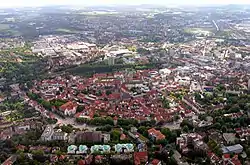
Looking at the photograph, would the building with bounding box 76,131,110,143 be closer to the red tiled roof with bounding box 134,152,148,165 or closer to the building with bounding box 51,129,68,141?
the building with bounding box 51,129,68,141

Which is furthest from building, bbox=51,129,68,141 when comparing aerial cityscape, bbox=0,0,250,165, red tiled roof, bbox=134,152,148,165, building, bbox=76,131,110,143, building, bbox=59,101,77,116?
red tiled roof, bbox=134,152,148,165

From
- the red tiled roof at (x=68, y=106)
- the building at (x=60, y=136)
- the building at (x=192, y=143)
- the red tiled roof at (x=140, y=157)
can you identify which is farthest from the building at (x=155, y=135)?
the red tiled roof at (x=68, y=106)

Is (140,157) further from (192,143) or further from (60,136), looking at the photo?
(60,136)

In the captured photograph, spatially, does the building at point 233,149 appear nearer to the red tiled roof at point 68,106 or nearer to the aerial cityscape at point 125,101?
the aerial cityscape at point 125,101

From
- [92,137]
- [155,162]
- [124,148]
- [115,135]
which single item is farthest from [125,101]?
[155,162]

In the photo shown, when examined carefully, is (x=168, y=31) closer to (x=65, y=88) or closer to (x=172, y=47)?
(x=172, y=47)
